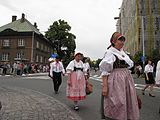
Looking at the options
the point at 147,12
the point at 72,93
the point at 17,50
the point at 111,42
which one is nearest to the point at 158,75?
the point at 72,93

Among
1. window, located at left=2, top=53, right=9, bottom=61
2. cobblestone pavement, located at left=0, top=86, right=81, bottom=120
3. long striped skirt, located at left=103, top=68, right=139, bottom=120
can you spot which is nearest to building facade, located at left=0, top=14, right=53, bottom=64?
window, located at left=2, top=53, right=9, bottom=61

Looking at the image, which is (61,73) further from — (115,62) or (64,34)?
(64,34)

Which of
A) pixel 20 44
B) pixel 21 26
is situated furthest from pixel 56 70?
pixel 21 26

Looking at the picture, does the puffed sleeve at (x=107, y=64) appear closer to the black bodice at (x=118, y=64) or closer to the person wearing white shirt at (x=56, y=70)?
the black bodice at (x=118, y=64)

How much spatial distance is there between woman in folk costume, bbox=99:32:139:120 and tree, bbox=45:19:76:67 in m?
64.6

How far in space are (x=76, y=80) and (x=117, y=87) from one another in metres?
4.29

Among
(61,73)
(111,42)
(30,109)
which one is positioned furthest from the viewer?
(61,73)

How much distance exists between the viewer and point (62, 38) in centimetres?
7050

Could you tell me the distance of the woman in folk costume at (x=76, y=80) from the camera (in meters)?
8.58

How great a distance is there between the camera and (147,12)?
185 ft

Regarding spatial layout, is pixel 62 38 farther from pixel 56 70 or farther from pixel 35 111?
pixel 35 111

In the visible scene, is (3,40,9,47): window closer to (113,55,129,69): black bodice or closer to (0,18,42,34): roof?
(0,18,42,34): roof

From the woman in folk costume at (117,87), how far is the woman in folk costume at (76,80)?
12.9ft

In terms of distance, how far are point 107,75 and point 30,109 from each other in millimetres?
4124
